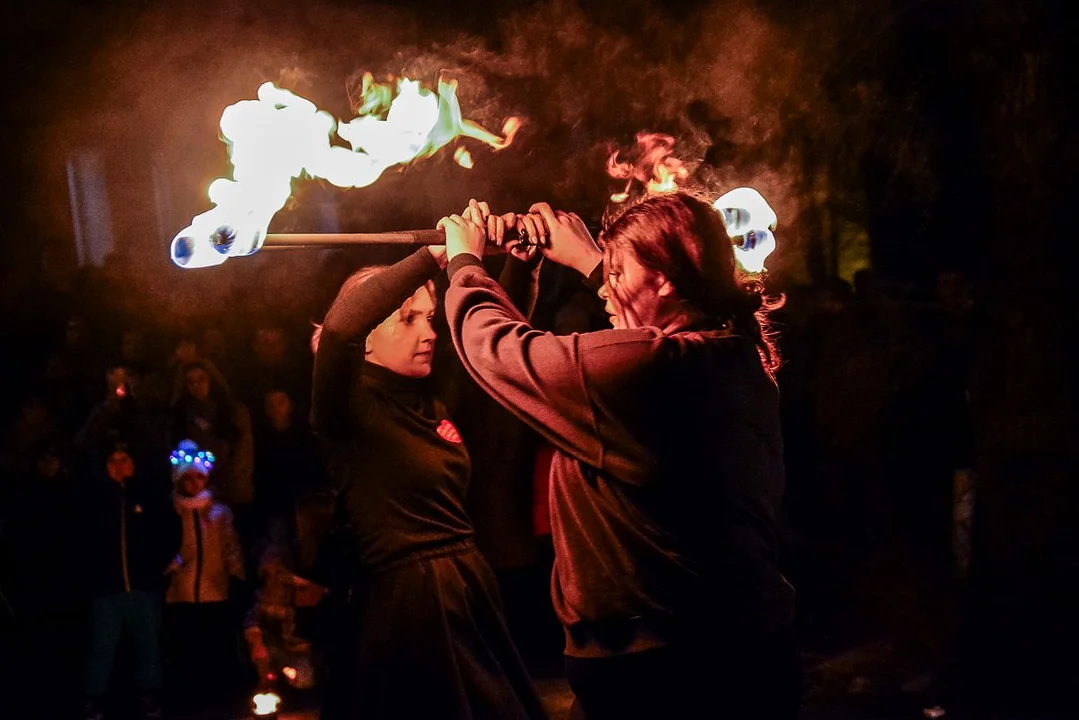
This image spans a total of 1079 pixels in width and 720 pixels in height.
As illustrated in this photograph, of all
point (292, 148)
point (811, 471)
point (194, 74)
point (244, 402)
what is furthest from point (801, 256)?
point (292, 148)

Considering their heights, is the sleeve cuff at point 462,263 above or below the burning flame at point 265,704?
above

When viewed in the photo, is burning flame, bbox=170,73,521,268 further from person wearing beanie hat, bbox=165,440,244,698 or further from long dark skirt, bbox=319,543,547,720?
person wearing beanie hat, bbox=165,440,244,698

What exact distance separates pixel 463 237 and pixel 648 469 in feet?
2.81

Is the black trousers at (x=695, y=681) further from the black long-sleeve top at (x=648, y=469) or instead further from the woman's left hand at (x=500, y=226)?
the woman's left hand at (x=500, y=226)

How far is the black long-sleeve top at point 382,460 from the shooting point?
12.9ft

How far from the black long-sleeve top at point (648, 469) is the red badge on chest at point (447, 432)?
151cm

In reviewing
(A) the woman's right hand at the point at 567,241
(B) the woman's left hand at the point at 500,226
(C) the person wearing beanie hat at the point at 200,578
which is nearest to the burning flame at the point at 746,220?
(A) the woman's right hand at the point at 567,241

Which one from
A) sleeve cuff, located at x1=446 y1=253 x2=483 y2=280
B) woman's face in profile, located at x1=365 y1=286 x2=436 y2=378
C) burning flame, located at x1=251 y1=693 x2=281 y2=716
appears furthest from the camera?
burning flame, located at x1=251 y1=693 x2=281 y2=716

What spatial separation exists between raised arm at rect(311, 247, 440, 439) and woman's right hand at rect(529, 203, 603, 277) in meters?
0.39

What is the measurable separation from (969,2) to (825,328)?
A: 2005mm

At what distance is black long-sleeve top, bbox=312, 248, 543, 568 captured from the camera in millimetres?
3936

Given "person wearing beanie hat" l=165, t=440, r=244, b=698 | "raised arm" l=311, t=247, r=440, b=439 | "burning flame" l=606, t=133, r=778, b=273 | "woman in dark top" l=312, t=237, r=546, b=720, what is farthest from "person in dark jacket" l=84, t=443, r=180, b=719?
"burning flame" l=606, t=133, r=778, b=273

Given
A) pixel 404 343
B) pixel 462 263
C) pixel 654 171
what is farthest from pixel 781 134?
pixel 462 263

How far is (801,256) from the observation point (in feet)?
25.6
